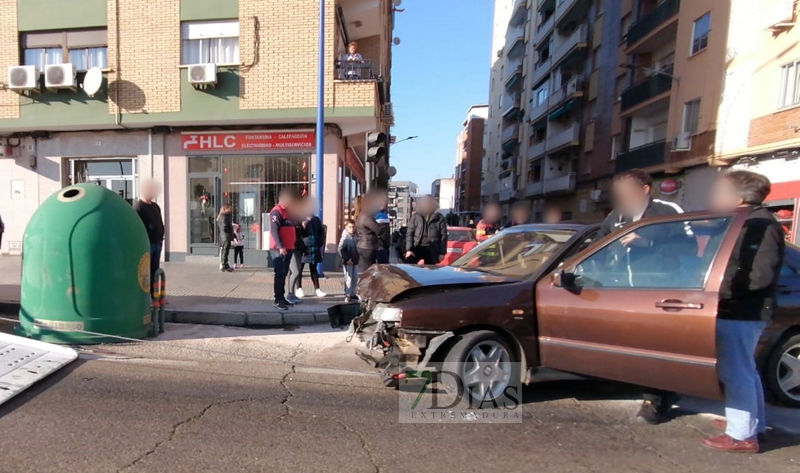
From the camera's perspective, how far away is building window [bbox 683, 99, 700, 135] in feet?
55.4

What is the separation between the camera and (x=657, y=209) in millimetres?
3992

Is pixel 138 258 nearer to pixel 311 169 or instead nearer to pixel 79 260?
pixel 79 260

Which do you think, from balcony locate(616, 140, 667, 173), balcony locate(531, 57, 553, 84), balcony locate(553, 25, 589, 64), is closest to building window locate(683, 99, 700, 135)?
balcony locate(616, 140, 667, 173)

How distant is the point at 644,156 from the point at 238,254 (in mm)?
18272

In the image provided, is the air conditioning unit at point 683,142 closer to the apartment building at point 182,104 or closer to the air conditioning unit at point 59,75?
the apartment building at point 182,104

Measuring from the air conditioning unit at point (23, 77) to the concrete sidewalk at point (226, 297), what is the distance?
422 cm

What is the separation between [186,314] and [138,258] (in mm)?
1426

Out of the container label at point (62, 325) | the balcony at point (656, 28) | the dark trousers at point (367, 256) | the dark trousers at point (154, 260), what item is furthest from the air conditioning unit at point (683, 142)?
the container label at point (62, 325)

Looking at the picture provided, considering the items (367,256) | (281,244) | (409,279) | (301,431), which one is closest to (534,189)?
(367,256)

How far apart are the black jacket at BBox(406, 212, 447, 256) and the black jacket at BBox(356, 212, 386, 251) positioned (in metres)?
0.51

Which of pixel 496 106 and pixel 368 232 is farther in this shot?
pixel 496 106

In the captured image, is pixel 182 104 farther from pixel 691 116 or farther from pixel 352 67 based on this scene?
pixel 691 116

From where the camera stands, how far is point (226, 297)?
23.5ft

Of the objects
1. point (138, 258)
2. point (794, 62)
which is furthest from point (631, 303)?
point (794, 62)
